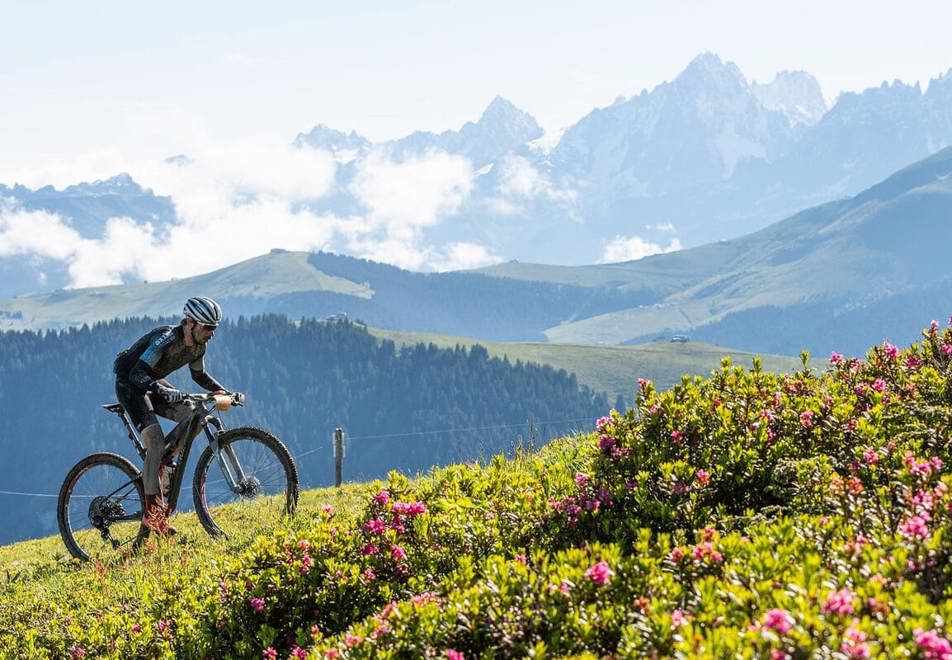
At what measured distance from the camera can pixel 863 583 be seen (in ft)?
12.5

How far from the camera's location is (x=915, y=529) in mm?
4098

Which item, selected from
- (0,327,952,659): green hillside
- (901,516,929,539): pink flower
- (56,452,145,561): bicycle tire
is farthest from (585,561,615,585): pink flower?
(56,452,145,561): bicycle tire

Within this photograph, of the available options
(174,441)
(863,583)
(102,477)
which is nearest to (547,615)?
(863,583)

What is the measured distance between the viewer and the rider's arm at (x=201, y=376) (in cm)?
1192

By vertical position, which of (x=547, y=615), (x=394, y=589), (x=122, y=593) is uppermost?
(x=547, y=615)

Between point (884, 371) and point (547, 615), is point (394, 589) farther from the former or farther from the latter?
point (884, 371)

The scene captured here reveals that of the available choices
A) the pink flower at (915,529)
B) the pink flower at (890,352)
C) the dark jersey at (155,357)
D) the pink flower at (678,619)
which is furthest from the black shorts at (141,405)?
the pink flower at (915,529)

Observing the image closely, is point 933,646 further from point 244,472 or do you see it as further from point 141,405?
point 141,405

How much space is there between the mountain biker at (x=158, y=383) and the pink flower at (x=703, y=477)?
732cm

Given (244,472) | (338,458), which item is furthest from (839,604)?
(338,458)

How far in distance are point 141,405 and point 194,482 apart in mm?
1256

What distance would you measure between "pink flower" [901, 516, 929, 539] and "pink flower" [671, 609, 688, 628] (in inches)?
46.6

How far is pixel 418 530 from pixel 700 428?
90.8 inches

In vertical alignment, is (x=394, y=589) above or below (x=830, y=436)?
below
